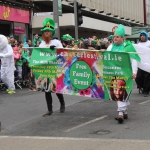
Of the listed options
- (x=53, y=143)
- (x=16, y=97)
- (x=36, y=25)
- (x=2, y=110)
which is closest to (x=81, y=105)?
(x=2, y=110)

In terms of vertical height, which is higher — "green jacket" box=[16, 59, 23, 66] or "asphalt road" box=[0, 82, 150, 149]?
"green jacket" box=[16, 59, 23, 66]

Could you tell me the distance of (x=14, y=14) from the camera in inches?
947

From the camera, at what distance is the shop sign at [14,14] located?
896 inches

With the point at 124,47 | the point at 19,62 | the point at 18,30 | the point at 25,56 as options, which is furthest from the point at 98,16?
the point at 124,47

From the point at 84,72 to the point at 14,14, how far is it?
1742 centimetres

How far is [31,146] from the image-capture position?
19.0ft

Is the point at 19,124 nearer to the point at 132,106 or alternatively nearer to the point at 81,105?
the point at 81,105

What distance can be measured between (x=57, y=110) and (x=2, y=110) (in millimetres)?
1421

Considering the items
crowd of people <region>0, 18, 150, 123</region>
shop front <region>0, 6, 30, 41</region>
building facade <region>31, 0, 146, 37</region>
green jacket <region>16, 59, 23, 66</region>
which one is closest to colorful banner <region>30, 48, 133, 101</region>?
crowd of people <region>0, 18, 150, 123</region>

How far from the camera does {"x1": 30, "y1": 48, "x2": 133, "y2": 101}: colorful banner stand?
7141 millimetres

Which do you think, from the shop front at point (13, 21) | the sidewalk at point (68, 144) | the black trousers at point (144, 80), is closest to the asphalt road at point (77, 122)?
the sidewalk at point (68, 144)

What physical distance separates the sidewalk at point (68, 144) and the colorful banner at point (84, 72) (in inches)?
59.1

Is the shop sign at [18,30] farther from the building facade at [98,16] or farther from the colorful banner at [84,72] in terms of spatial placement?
the colorful banner at [84,72]

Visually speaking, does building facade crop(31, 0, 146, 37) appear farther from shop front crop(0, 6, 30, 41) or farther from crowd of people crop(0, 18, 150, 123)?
crowd of people crop(0, 18, 150, 123)
